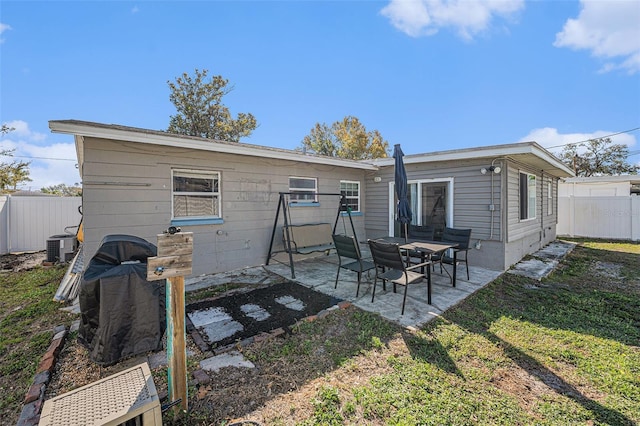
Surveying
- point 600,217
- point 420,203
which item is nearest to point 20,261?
point 420,203

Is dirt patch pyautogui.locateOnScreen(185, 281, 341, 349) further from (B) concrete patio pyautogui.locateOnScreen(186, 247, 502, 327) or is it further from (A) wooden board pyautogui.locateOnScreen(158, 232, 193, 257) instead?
(A) wooden board pyautogui.locateOnScreen(158, 232, 193, 257)

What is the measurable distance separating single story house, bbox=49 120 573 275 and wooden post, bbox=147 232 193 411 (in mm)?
3460

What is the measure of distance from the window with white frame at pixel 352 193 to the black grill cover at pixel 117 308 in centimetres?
614

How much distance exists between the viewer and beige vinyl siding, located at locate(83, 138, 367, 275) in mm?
4413

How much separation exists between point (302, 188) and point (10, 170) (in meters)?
15.9

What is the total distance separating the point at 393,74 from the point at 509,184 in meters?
8.43

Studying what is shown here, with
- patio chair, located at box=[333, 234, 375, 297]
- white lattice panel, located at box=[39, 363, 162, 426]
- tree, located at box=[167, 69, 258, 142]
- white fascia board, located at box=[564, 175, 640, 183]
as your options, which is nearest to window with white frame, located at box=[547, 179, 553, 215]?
white fascia board, located at box=[564, 175, 640, 183]

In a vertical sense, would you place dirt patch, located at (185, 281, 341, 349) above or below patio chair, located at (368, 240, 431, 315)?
below

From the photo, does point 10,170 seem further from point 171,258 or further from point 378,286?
point 378,286

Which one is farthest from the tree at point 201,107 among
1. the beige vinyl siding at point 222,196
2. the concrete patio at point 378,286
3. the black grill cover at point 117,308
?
the black grill cover at point 117,308

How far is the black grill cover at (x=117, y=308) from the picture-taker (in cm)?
250

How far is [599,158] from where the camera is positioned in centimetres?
2234

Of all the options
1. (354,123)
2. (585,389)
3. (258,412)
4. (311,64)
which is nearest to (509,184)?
(585,389)

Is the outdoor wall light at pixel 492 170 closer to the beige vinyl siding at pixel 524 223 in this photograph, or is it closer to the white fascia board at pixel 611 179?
the beige vinyl siding at pixel 524 223
